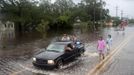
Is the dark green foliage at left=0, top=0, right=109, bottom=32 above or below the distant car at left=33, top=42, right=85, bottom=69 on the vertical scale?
above

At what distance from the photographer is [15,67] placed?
15797 millimetres

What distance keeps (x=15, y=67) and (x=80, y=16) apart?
79.8 metres

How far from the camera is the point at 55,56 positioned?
15.5 meters

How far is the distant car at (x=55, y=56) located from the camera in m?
15.1

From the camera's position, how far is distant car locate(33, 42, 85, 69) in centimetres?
1509

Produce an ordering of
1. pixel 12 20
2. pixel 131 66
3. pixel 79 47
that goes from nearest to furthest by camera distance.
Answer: pixel 131 66
pixel 79 47
pixel 12 20

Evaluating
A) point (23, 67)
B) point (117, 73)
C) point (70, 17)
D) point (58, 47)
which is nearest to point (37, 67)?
point (23, 67)

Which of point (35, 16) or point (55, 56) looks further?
point (35, 16)

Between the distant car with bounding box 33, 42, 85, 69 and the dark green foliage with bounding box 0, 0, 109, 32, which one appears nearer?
the distant car with bounding box 33, 42, 85, 69

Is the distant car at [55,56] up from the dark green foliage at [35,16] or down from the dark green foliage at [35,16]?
down

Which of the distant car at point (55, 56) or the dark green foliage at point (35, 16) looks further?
the dark green foliage at point (35, 16)

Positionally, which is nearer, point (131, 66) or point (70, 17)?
point (131, 66)

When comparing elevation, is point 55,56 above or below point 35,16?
below

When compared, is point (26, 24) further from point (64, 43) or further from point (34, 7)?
point (64, 43)
